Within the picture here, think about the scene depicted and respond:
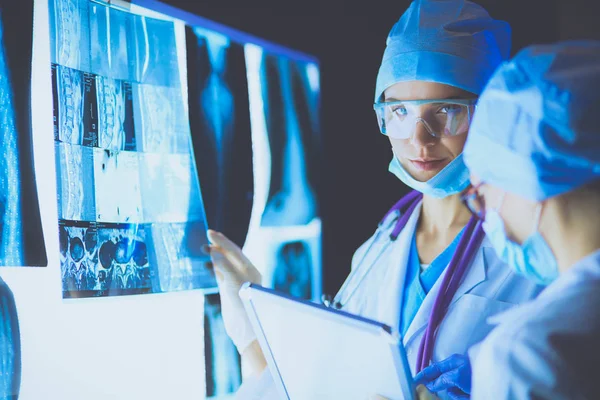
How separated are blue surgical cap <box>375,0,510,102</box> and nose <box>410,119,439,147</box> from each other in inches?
4.5

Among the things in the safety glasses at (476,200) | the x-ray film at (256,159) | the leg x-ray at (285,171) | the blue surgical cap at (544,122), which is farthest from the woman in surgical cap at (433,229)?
the blue surgical cap at (544,122)

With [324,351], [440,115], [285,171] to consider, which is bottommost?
[324,351]

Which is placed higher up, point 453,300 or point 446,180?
point 446,180

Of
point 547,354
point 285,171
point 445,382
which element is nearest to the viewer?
point 547,354

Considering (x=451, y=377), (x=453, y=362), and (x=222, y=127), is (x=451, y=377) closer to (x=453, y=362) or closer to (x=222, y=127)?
(x=453, y=362)

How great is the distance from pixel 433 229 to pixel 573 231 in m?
0.74

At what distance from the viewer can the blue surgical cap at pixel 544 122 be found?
843mm

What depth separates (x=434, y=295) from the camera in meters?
1.39

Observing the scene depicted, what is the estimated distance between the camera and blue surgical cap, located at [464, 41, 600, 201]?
0.84 metres

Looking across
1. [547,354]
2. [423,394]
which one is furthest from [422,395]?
[547,354]

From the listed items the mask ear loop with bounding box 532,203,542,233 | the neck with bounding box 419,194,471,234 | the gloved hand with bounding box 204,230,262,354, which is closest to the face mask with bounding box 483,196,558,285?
the mask ear loop with bounding box 532,203,542,233

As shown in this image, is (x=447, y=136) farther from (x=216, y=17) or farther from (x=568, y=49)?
(x=216, y=17)

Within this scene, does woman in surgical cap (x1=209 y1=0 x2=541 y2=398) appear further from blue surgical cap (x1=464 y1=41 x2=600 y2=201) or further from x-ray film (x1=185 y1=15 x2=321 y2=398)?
blue surgical cap (x1=464 y1=41 x2=600 y2=201)

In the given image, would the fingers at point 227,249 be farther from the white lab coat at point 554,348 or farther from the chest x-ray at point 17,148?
the white lab coat at point 554,348
